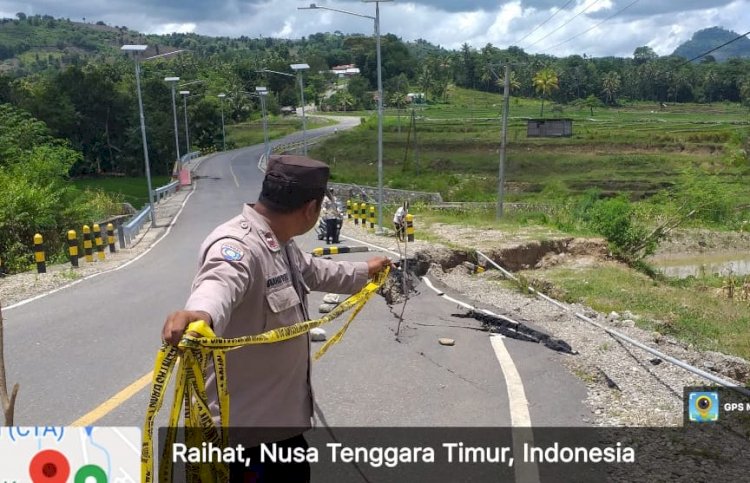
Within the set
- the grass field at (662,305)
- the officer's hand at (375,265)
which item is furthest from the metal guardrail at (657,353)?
the officer's hand at (375,265)

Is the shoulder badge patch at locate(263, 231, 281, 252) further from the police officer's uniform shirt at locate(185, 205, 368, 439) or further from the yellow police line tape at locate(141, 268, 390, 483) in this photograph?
the yellow police line tape at locate(141, 268, 390, 483)

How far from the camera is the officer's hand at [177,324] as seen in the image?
2285 mm

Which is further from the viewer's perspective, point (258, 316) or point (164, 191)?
point (164, 191)

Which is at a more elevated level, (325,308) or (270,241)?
(270,241)

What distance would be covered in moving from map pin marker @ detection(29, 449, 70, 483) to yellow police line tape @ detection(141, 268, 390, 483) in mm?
295

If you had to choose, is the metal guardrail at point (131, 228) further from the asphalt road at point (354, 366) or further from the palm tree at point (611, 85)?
the palm tree at point (611, 85)

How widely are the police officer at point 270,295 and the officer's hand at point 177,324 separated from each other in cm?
24

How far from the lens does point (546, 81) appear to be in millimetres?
106562

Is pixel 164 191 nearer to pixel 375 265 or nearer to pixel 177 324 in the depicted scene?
pixel 375 265

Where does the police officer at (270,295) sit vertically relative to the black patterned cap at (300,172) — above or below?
below

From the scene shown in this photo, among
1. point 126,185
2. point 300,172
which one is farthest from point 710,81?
point 300,172

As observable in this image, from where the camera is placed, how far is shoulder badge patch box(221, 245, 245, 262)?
262cm

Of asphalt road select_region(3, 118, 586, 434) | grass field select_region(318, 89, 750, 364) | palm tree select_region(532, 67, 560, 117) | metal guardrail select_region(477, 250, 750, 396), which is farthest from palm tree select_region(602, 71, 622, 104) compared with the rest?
asphalt road select_region(3, 118, 586, 434)

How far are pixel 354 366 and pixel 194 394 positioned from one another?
14.5ft
